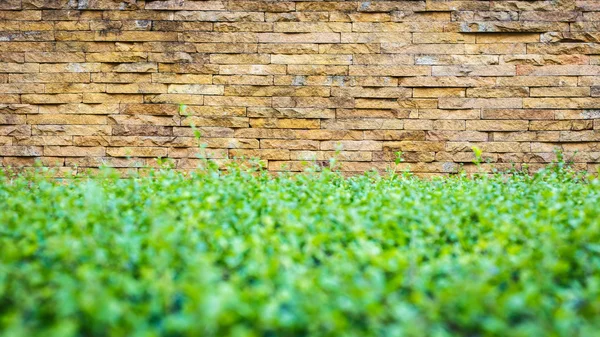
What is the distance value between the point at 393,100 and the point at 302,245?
244 centimetres

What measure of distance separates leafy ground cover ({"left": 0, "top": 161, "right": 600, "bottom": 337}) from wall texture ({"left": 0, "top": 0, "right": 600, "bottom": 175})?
4.81 feet

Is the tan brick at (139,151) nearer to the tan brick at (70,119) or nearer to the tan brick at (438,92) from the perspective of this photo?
the tan brick at (70,119)

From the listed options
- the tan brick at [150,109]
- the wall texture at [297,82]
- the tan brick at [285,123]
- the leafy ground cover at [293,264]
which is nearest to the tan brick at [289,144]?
the wall texture at [297,82]

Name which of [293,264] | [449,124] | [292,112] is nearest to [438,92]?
[449,124]

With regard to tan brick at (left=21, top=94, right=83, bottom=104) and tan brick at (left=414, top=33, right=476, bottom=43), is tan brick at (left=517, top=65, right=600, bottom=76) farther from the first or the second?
tan brick at (left=21, top=94, right=83, bottom=104)

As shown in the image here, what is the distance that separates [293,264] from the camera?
1866 millimetres

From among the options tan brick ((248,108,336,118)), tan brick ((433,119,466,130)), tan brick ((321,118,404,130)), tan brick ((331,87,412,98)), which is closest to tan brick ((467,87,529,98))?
tan brick ((433,119,466,130))

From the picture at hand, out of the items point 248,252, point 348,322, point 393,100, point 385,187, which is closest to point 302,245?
point 248,252

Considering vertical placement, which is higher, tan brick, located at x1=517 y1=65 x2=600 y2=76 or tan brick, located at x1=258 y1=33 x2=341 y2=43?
tan brick, located at x1=258 y1=33 x2=341 y2=43

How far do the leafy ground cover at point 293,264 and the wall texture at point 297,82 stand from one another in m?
1.46

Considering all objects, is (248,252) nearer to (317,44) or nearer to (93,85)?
(317,44)

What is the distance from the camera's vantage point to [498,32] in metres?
4.30

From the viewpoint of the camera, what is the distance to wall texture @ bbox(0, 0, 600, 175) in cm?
431

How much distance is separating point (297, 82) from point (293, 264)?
8.91 feet
